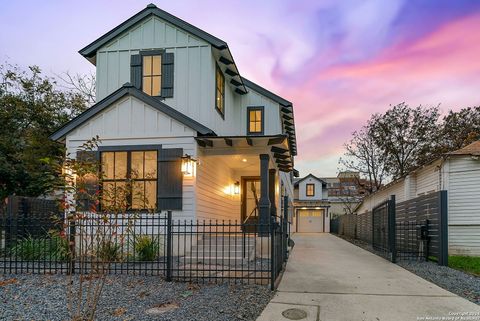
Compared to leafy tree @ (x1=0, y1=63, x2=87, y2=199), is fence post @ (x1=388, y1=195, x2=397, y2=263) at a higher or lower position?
lower

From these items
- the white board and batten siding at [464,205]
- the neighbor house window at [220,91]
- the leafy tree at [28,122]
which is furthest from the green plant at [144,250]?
A: the leafy tree at [28,122]

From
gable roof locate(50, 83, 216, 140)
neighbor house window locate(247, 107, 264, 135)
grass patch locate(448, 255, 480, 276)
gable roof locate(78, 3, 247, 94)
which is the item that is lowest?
grass patch locate(448, 255, 480, 276)

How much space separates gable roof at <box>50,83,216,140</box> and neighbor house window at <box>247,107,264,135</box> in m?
6.53

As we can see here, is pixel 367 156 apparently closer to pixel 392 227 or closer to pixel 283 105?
pixel 283 105

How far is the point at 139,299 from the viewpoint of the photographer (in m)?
5.97

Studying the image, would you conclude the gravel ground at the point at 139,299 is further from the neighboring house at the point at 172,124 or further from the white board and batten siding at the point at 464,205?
the white board and batten siding at the point at 464,205

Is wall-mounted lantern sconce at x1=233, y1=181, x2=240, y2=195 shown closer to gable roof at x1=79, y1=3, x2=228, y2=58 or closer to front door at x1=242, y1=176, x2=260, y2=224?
front door at x1=242, y1=176, x2=260, y2=224

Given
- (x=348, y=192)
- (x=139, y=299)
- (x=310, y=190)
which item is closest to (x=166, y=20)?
(x=139, y=299)

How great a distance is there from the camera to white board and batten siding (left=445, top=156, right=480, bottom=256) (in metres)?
12.7

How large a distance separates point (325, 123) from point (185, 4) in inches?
532

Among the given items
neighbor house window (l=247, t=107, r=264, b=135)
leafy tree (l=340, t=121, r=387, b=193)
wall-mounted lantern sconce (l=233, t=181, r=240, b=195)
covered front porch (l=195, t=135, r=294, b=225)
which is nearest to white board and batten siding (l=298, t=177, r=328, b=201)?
leafy tree (l=340, t=121, r=387, b=193)

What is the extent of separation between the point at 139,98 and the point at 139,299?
20.5 feet

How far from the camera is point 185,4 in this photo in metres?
13.0

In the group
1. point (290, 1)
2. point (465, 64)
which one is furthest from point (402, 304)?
point (465, 64)
